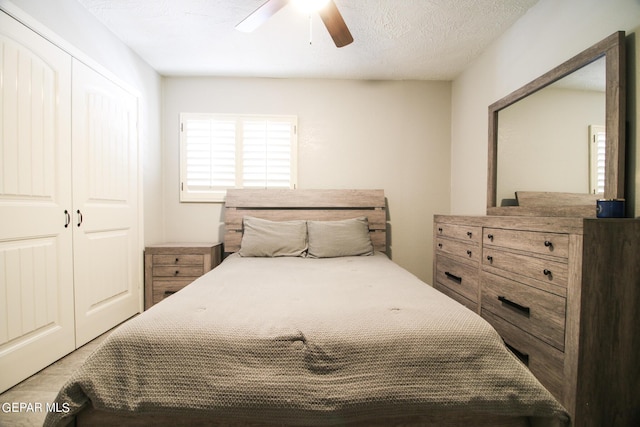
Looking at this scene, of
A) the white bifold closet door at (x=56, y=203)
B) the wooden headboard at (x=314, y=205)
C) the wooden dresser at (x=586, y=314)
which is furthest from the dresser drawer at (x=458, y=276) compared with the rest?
the white bifold closet door at (x=56, y=203)

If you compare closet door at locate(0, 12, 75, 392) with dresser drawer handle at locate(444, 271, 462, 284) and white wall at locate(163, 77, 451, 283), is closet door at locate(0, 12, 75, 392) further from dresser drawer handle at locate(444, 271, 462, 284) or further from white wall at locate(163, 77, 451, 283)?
dresser drawer handle at locate(444, 271, 462, 284)

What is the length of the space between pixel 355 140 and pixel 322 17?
58.7 inches

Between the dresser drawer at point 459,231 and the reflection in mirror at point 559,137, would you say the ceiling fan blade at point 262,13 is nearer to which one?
the reflection in mirror at point 559,137

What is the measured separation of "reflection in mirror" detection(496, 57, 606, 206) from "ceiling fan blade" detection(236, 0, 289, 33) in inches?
67.4

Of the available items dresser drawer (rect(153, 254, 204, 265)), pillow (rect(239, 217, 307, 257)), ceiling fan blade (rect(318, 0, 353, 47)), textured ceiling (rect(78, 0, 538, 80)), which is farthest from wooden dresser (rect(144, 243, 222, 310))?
ceiling fan blade (rect(318, 0, 353, 47))

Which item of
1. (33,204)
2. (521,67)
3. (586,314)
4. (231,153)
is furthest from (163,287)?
(521,67)

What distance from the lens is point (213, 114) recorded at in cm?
305

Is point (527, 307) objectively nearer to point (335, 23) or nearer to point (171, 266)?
point (335, 23)

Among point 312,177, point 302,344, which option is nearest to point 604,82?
point 302,344

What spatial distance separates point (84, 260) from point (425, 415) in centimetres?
232

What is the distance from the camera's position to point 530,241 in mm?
1493

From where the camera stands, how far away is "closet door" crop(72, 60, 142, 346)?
78.4 inches

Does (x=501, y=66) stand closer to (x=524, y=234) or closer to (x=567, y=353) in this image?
(x=524, y=234)

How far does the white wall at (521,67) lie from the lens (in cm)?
139
